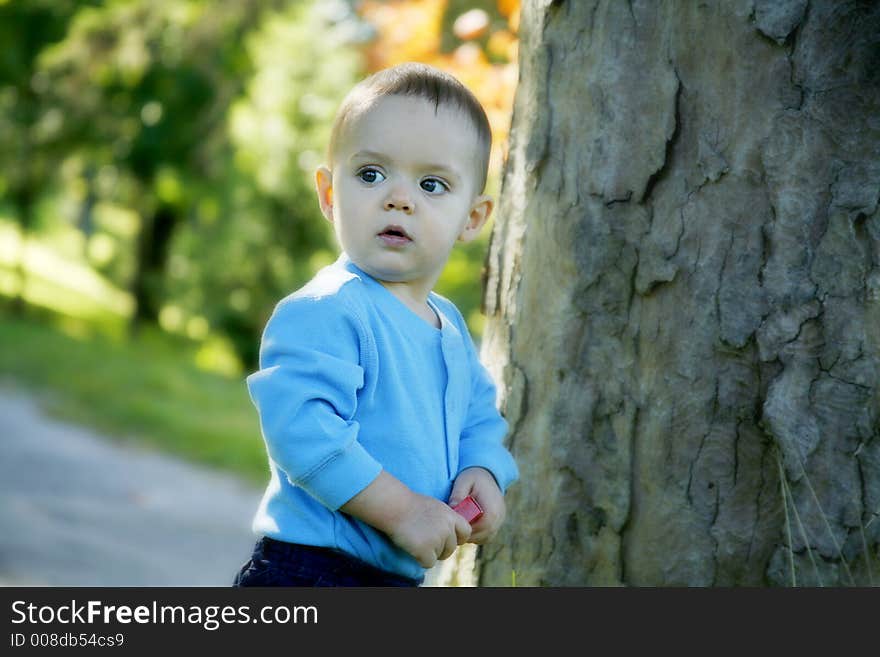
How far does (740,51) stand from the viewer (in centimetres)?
239

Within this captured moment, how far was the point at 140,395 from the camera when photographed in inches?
376

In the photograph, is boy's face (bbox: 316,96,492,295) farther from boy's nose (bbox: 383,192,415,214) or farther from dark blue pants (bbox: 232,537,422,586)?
dark blue pants (bbox: 232,537,422,586)

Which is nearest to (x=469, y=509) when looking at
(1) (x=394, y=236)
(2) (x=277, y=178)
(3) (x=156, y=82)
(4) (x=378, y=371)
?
(4) (x=378, y=371)

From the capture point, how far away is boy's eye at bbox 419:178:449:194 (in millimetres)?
1989

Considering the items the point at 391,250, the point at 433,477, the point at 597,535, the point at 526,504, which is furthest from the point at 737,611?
the point at 391,250

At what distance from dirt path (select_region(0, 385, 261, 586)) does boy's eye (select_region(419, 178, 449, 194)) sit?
3.80 m

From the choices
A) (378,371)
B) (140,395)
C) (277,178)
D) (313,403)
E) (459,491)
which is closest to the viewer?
(313,403)

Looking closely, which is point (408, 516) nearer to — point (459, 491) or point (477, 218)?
point (459, 491)

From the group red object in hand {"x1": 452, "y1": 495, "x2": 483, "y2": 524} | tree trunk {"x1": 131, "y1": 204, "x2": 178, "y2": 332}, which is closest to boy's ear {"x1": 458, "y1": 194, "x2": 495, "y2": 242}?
red object in hand {"x1": 452, "y1": 495, "x2": 483, "y2": 524}

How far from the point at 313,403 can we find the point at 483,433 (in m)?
0.53

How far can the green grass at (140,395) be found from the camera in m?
8.20

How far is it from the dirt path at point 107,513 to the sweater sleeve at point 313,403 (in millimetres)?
3671

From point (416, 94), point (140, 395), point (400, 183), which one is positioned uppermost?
point (140, 395)

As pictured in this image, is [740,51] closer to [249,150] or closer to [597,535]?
[597,535]
